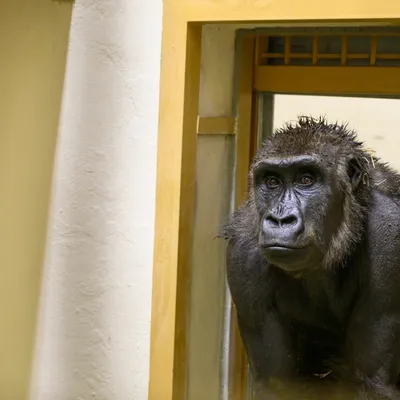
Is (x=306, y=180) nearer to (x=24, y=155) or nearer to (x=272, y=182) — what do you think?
(x=272, y=182)

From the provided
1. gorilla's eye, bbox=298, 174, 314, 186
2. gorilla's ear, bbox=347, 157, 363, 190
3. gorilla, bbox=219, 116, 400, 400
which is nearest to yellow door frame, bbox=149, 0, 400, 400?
gorilla, bbox=219, 116, 400, 400

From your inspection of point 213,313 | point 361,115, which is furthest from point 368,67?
point 213,313

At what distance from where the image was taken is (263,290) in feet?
10.1

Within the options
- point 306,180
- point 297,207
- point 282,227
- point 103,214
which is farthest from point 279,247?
point 103,214

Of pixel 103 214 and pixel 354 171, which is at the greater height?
pixel 354 171

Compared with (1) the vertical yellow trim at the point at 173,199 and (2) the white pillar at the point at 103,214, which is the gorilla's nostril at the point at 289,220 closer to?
(1) the vertical yellow trim at the point at 173,199

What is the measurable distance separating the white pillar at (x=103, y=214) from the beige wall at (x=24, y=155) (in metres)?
0.05

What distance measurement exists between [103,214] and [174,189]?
1.12 ft

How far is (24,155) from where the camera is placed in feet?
11.7

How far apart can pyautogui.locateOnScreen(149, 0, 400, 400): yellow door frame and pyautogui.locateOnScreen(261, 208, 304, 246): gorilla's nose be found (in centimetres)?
47

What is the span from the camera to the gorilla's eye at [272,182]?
2973 mm

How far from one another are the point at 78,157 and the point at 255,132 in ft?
2.19

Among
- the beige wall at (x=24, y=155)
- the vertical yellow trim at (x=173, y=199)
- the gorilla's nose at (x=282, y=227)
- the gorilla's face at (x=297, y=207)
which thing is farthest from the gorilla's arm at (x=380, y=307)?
the beige wall at (x=24, y=155)

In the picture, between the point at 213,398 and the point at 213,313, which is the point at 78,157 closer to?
the point at 213,313
